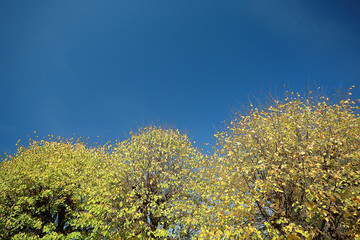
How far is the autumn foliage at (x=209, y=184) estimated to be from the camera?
965 centimetres

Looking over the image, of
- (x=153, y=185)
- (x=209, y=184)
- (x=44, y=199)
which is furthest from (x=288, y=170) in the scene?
(x=44, y=199)

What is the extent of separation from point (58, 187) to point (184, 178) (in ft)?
42.1

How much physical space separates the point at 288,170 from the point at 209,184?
23.0 feet

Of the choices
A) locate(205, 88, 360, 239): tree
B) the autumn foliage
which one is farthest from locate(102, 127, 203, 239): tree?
locate(205, 88, 360, 239): tree

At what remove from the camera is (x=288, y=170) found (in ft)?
32.6

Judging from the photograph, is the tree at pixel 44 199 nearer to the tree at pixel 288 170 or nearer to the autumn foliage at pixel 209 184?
the autumn foliage at pixel 209 184

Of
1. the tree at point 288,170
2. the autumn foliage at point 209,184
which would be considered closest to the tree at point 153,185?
the autumn foliage at point 209,184

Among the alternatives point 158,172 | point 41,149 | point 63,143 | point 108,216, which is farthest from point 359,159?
point 63,143

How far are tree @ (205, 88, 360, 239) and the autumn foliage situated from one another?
73 mm

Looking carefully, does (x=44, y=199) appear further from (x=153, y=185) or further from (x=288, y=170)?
(x=288, y=170)

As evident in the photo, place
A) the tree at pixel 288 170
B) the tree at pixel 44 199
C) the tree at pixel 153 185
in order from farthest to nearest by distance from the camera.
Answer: the tree at pixel 44 199 < the tree at pixel 153 185 < the tree at pixel 288 170

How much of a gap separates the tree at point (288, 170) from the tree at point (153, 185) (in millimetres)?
3608

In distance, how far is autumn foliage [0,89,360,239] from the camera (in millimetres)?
9648

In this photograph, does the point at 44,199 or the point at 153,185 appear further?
the point at 44,199
